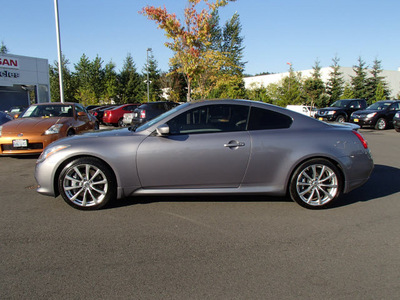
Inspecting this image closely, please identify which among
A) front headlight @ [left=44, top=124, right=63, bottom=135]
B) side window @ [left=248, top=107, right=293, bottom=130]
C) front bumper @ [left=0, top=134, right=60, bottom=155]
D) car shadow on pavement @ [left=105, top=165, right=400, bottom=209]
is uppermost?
side window @ [left=248, top=107, right=293, bottom=130]

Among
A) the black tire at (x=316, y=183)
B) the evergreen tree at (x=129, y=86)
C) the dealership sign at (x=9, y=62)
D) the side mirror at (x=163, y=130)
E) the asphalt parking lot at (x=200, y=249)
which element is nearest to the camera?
the asphalt parking lot at (x=200, y=249)

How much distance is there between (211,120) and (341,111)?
17525 millimetres

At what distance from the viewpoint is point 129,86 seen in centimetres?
4784

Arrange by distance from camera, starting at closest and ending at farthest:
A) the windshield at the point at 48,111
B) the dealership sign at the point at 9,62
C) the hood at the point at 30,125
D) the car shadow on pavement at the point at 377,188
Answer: the car shadow on pavement at the point at 377,188 < the hood at the point at 30,125 < the windshield at the point at 48,111 < the dealership sign at the point at 9,62

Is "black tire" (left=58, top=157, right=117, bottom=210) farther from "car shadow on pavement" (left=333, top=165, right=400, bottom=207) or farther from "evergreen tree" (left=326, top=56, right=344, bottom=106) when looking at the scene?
"evergreen tree" (left=326, top=56, right=344, bottom=106)

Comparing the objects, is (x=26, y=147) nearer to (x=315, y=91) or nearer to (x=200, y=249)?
(x=200, y=249)

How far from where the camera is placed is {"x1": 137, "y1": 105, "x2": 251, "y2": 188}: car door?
13.2ft

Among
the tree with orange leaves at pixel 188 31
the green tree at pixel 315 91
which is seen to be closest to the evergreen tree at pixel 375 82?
the green tree at pixel 315 91

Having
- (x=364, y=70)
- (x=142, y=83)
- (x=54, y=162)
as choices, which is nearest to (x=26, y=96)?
(x=142, y=83)

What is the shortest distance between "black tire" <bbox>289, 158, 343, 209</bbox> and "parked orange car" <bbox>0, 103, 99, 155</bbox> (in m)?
6.07

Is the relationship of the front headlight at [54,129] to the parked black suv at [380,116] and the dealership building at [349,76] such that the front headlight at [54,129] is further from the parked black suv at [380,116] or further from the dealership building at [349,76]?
the dealership building at [349,76]

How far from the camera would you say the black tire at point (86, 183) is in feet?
13.4

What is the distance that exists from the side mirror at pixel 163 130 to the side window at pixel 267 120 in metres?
1.17

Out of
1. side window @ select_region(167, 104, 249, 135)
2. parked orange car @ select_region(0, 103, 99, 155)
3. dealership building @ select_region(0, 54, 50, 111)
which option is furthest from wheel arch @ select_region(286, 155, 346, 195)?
dealership building @ select_region(0, 54, 50, 111)
